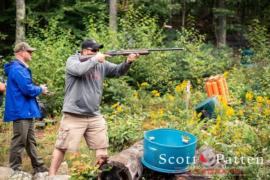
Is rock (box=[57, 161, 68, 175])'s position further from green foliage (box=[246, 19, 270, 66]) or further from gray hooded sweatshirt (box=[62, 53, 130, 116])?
green foliage (box=[246, 19, 270, 66])

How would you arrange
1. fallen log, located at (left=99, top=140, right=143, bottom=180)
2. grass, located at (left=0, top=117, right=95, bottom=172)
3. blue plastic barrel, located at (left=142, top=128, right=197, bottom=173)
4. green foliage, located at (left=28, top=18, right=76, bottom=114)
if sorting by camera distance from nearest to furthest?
fallen log, located at (left=99, top=140, right=143, bottom=180) < blue plastic barrel, located at (left=142, top=128, right=197, bottom=173) < grass, located at (left=0, top=117, right=95, bottom=172) < green foliage, located at (left=28, top=18, right=76, bottom=114)

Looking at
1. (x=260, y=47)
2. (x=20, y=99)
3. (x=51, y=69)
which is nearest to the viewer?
(x=20, y=99)

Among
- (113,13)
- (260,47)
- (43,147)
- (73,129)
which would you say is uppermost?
(113,13)

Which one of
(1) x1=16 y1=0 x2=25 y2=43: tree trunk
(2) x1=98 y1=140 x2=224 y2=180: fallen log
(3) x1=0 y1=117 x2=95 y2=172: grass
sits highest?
(1) x1=16 y1=0 x2=25 y2=43: tree trunk

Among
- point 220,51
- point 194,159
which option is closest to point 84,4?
point 220,51

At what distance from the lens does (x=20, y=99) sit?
19.0 feet

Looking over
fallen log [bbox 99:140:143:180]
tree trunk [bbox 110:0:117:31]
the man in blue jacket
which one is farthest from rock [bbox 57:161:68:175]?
tree trunk [bbox 110:0:117:31]

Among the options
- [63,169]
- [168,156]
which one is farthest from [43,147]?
[168,156]

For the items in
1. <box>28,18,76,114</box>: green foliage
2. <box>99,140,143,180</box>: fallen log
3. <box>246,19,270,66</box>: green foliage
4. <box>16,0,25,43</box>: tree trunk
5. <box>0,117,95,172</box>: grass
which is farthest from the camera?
<box>246,19,270,66</box>: green foliage

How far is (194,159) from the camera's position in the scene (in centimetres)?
547

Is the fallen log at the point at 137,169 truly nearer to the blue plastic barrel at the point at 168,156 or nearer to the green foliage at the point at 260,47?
the blue plastic barrel at the point at 168,156

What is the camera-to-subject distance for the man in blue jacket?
5727mm

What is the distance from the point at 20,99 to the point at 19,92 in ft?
0.32

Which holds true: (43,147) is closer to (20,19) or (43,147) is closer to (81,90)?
(81,90)
